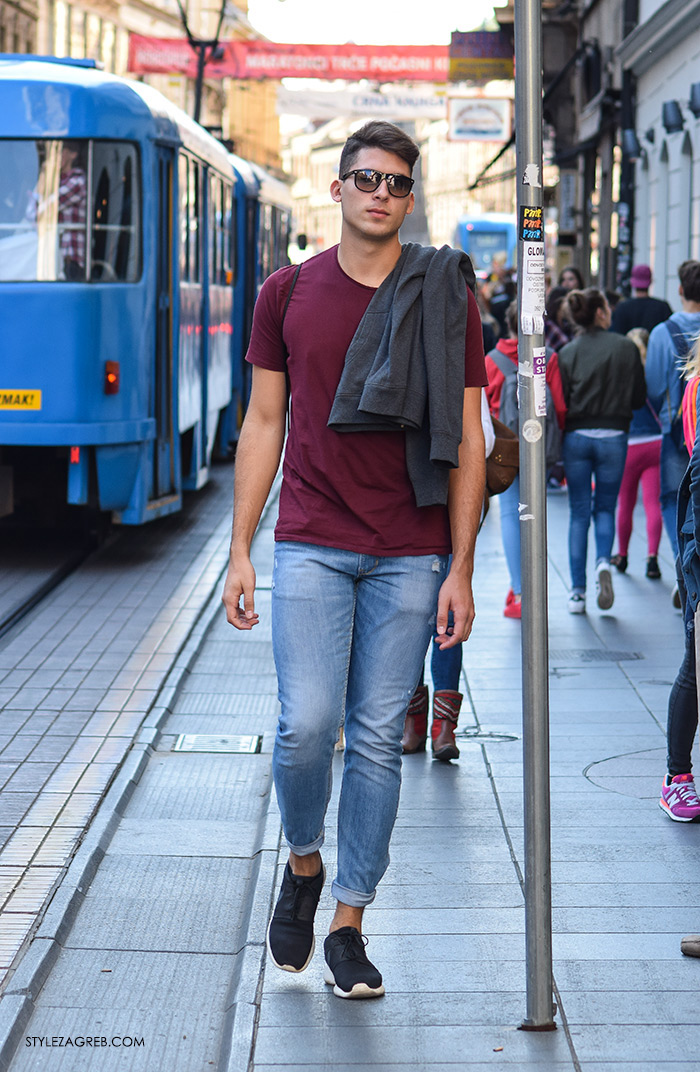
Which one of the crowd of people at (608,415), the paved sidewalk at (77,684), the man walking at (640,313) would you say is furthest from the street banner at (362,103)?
the crowd of people at (608,415)

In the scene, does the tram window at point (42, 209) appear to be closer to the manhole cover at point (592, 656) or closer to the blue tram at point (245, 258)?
the manhole cover at point (592, 656)

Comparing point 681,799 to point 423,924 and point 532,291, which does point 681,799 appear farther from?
point 532,291

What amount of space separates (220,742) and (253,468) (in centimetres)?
295

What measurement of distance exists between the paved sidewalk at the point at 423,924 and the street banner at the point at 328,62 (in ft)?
97.0

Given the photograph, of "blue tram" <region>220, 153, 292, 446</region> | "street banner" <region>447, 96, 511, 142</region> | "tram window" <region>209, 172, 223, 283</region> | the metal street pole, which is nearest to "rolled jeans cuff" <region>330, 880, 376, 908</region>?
the metal street pole

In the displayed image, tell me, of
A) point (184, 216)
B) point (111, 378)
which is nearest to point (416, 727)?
point (111, 378)

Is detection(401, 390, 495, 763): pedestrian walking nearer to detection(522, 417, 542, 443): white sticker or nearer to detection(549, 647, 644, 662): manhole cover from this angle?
detection(549, 647, 644, 662): manhole cover

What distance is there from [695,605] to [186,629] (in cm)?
496

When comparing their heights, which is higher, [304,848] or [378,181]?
[378,181]

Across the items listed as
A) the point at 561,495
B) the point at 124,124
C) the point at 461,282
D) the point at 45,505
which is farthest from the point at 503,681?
the point at 561,495

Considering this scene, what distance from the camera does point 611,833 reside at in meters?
5.42

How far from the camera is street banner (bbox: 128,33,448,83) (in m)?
34.9

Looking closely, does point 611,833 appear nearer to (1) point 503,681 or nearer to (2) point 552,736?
(2) point 552,736

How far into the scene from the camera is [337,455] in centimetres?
391
